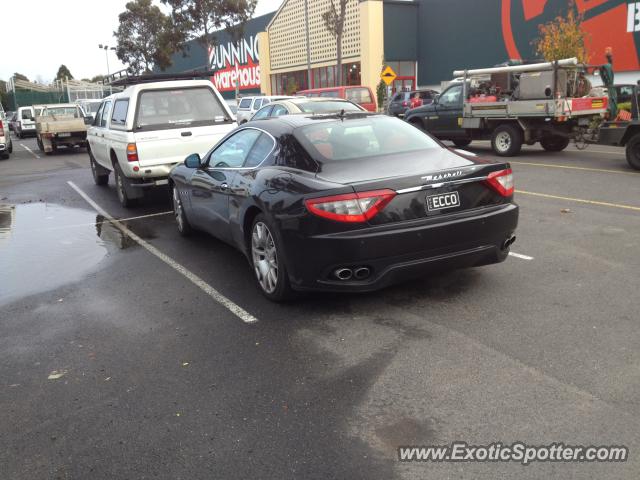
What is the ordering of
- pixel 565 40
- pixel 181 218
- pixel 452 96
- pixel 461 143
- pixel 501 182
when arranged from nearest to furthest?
pixel 501 182 → pixel 181 218 → pixel 452 96 → pixel 461 143 → pixel 565 40

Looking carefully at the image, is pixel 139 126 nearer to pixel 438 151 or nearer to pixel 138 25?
pixel 438 151

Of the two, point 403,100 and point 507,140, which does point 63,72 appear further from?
point 507,140

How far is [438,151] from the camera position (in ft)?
16.9

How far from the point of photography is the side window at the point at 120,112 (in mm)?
9602

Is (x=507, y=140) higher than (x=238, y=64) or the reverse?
the reverse

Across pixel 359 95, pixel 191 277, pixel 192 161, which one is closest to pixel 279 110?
pixel 359 95

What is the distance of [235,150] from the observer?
598 centimetres

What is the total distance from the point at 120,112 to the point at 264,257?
20.0 ft

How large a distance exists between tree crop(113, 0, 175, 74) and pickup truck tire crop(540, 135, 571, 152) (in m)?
44.4

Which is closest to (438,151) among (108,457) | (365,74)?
(108,457)

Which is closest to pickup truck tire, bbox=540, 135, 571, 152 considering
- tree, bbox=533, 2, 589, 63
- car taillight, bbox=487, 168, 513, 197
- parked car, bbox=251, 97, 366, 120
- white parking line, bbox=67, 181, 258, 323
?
parked car, bbox=251, 97, 366, 120

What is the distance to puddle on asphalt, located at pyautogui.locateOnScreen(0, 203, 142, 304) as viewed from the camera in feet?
20.2

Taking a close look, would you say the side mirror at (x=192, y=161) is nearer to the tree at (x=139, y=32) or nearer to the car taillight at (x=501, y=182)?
the car taillight at (x=501, y=182)

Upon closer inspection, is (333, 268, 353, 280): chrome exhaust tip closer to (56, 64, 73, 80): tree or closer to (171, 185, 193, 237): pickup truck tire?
(171, 185, 193, 237): pickup truck tire
